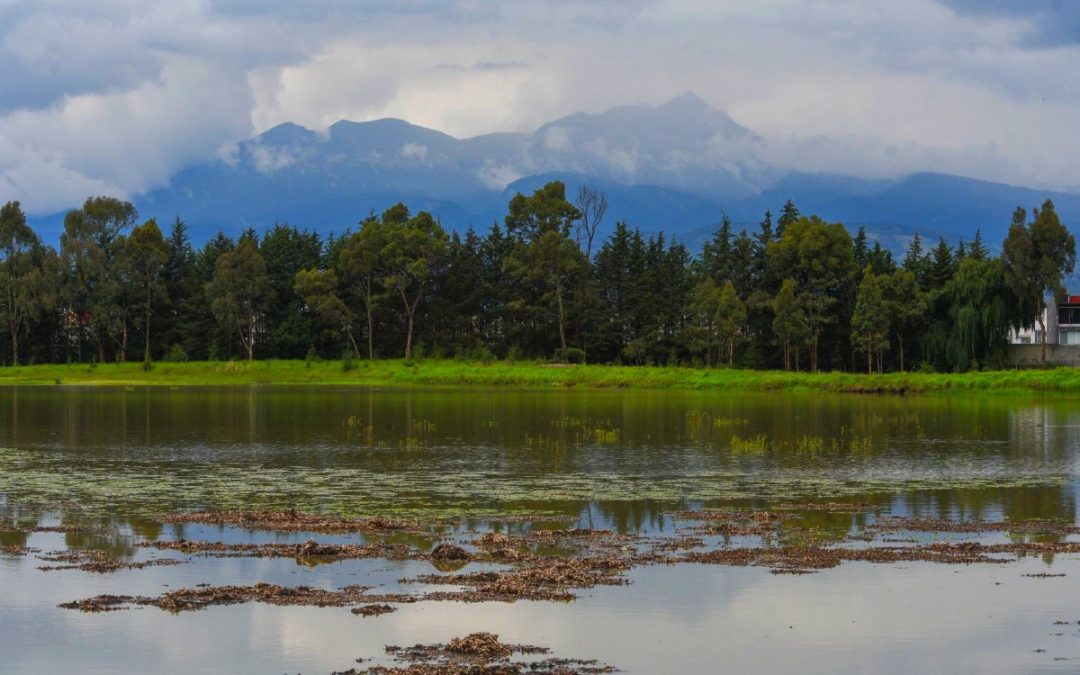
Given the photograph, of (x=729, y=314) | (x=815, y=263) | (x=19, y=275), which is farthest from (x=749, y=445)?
(x=19, y=275)

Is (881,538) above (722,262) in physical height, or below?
below

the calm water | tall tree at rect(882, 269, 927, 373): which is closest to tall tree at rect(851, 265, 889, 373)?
tall tree at rect(882, 269, 927, 373)

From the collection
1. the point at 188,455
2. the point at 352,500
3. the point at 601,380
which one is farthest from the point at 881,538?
the point at 601,380

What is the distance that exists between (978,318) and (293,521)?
8720cm

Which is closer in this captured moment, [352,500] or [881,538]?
[881,538]

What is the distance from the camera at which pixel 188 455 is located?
41.2 meters

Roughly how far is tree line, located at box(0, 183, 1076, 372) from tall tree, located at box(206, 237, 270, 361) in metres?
0.20

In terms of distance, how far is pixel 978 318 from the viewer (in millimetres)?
102125

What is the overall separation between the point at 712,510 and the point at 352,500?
8.69 m

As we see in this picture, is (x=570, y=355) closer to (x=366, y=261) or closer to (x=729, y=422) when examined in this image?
(x=366, y=261)

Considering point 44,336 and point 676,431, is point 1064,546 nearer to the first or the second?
point 676,431

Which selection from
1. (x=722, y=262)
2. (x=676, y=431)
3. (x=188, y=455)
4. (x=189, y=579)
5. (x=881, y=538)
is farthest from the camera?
(x=722, y=262)

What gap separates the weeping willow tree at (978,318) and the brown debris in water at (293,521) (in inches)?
3316

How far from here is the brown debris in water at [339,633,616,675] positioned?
48.5 ft
